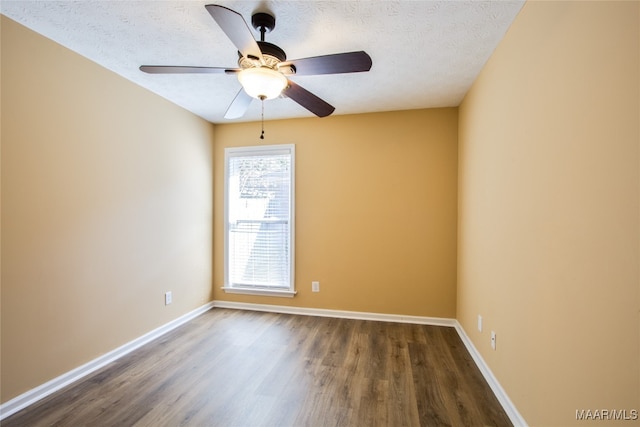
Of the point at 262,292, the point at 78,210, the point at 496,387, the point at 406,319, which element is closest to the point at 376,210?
the point at 406,319

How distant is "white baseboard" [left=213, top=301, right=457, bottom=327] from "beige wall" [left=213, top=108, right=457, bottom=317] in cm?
6

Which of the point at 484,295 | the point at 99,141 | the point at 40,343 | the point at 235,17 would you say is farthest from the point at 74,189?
the point at 484,295

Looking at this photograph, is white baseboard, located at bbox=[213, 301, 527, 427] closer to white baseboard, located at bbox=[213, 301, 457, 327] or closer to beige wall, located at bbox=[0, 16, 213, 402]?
white baseboard, located at bbox=[213, 301, 457, 327]

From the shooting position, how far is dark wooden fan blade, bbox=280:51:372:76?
4.81ft

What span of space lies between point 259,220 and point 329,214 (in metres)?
0.94

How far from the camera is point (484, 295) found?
2156mm

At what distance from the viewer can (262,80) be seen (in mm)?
1560

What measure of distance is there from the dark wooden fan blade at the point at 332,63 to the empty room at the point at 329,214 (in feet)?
0.07

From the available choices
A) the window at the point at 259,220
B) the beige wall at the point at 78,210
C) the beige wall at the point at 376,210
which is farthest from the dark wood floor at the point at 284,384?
the window at the point at 259,220

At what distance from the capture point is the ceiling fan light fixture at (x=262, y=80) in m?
1.55

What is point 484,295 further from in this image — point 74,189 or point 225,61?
point 74,189

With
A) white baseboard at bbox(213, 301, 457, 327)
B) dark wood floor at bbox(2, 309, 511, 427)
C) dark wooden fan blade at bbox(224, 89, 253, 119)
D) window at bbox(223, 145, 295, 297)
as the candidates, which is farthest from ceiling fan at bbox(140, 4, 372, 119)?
white baseboard at bbox(213, 301, 457, 327)

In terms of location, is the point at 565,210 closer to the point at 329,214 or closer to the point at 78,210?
the point at 329,214

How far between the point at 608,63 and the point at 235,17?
4.70 ft
